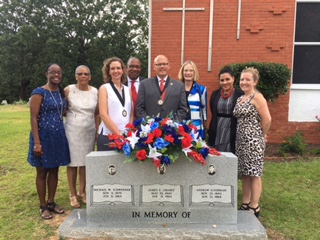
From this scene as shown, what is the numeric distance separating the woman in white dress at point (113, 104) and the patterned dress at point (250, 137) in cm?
136

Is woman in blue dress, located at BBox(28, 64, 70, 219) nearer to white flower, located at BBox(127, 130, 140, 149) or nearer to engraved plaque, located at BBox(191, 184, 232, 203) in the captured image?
white flower, located at BBox(127, 130, 140, 149)

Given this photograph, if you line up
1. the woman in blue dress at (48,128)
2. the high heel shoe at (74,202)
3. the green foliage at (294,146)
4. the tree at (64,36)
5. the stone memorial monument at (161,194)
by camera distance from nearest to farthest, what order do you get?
the stone memorial monument at (161,194) → the woman in blue dress at (48,128) → the high heel shoe at (74,202) → the green foliage at (294,146) → the tree at (64,36)

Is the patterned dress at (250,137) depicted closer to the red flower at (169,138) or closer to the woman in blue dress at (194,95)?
the woman in blue dress at (194,95)

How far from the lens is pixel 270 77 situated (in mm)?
6754

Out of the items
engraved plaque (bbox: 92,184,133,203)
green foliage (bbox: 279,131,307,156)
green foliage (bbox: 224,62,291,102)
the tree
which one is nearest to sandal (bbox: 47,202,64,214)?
engraved plaque (bbox: 92,184,133,203)

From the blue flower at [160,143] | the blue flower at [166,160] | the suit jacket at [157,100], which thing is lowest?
the blue flower at [166,160]

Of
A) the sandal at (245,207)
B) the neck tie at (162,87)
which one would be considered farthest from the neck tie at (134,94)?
the sandal at (245,207)

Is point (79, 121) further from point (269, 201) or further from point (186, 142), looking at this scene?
point (269, 201)

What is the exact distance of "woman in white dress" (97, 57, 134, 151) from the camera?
12.5 ft

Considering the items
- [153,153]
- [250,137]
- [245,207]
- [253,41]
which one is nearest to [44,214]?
[153,153]

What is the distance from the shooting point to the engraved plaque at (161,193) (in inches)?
138

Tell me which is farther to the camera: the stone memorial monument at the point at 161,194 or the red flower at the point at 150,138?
the stone memorial monument at the point at 161,194

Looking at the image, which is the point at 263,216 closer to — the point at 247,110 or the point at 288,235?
the point at 288,235

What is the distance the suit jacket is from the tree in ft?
90.4
